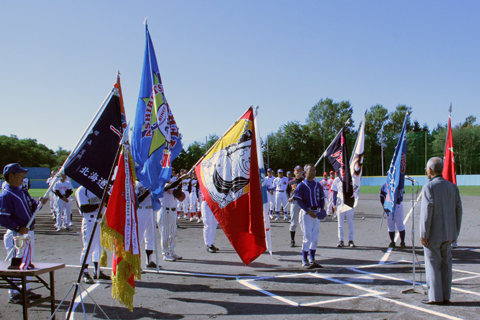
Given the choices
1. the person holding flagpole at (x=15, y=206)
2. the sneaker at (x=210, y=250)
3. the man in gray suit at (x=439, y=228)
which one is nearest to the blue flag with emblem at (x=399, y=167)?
the man in gray suit at (x=439, y=228)

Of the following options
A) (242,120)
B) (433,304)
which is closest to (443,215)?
(433,304)

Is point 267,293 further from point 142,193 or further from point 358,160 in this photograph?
point 358,160

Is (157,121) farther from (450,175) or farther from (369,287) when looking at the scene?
(450,175)

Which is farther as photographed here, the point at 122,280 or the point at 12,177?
the point at 12,177

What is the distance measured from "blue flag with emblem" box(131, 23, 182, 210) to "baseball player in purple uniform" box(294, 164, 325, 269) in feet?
9.50

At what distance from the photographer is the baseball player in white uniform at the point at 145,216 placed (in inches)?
295

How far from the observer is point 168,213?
872cm

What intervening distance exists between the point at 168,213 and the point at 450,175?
294 inches

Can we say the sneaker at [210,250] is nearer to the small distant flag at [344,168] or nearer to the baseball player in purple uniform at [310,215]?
the baseball player in purple uniform at [310,215]

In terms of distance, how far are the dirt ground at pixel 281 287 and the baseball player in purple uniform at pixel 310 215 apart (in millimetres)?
392

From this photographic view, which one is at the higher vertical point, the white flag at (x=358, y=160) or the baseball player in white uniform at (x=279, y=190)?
the white flag at (x=358, y=160)

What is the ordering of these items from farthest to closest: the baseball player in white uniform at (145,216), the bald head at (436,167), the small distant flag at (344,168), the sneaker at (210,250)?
the sneaker at (210,250) < the small distant flag at (344,168) < the baseball player in white uniform at (145,216) < the bald head at (436,167)

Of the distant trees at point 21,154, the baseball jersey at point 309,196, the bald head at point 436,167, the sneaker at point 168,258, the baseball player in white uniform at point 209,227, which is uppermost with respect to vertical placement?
the distant trees at point 21,154

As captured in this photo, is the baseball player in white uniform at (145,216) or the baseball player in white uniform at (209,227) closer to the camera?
the baseball player in white uniform at (145,216)
